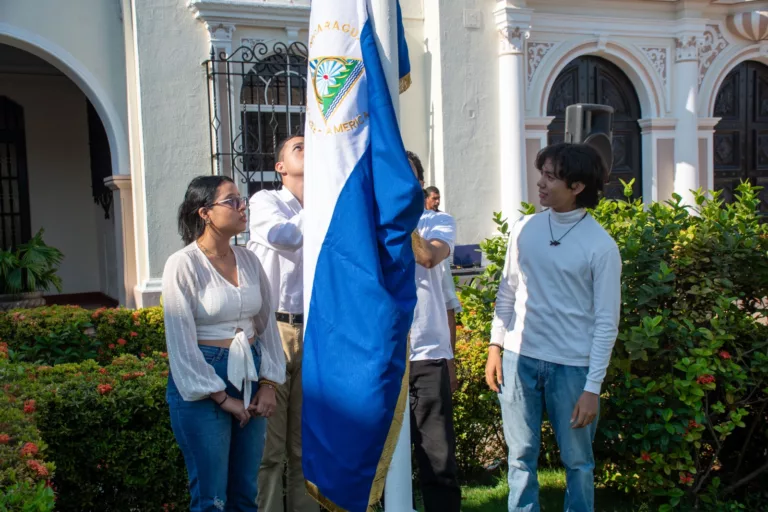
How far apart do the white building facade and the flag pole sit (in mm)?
6060

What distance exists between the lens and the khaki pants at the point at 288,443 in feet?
A: 11.8

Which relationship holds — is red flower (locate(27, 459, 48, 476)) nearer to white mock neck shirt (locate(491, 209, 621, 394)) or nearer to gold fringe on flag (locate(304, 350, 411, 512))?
gold fringe on flag (locate(304, 350, 411, 512))

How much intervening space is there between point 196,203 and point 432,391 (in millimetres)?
1413

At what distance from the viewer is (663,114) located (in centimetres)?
1072

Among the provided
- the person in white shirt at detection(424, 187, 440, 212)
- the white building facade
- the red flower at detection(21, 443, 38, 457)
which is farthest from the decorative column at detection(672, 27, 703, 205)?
the red flower at detection(21, 443, 38, 457)

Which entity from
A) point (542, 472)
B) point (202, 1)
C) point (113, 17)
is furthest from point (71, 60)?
point (542, 472)

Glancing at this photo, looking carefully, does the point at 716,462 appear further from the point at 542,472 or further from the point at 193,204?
the point at 193,204

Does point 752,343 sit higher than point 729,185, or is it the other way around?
point 729,185

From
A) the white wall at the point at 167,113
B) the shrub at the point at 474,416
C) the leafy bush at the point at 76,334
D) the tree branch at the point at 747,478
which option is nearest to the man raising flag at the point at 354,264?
the shrub at the point at 474,416

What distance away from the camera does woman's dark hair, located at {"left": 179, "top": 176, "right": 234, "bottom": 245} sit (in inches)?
125

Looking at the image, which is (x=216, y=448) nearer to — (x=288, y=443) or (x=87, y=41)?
(x=288, y=443)

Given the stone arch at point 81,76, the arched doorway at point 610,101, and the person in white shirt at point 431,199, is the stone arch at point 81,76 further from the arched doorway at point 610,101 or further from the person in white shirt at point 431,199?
the arched doorway at point 610,101

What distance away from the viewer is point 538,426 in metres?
3.44

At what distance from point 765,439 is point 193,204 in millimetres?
3524
